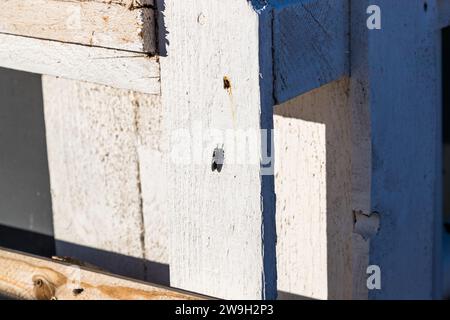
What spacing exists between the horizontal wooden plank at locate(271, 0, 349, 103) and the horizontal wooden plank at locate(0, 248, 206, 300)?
0.48 meters

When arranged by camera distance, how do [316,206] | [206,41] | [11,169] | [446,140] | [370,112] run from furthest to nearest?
[446,140] < [11,169] < [316,206] < [370,112] < [206,41]

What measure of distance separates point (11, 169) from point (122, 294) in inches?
27.1

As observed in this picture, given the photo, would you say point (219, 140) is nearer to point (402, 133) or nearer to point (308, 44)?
point (308, 44)

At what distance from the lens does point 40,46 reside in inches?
88.4

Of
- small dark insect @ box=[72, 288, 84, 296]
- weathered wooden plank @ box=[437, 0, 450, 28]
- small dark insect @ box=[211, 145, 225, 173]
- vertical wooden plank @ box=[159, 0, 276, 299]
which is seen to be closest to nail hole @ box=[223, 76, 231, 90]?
vertical wooden plank @ box=[159, 0, 276, 299]

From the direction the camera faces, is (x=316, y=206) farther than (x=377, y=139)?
Yes

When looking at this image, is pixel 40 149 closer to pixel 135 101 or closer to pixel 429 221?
pixel 135 101

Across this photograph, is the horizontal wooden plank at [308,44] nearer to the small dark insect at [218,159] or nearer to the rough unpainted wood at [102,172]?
the small dark insect at [218,159]

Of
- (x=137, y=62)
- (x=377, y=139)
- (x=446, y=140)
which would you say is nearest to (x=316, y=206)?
(x=377, y=139)

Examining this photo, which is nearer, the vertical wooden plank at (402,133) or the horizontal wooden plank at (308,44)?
the horizontal wooden plank at (308,44)

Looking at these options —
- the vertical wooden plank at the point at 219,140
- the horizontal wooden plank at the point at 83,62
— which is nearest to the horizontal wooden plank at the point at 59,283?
the vertical wooden plank at the point at 219,140

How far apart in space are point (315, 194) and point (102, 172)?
495 mm

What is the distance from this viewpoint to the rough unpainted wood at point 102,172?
249 centimetres

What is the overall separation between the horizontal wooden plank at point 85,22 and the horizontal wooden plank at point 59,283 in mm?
464
